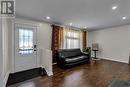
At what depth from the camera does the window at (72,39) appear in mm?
6176

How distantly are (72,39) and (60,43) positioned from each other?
125 cm

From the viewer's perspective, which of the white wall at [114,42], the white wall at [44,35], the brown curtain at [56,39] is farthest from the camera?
the white wall at [114,42]

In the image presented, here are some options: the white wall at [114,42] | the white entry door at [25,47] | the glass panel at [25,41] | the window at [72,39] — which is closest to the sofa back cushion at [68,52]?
the window at [72,39]

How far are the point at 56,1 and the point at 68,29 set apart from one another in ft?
11.5

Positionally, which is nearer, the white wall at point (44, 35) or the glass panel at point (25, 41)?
the glass panel at point (25, 41)

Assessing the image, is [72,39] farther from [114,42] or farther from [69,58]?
[114,42]

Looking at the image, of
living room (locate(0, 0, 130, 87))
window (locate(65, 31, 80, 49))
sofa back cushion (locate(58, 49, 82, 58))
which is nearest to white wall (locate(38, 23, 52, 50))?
living room (locate(0, 0, 130, 87))

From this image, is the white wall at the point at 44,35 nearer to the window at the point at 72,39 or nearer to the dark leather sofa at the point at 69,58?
the dark leather sofa at the point at 69,58

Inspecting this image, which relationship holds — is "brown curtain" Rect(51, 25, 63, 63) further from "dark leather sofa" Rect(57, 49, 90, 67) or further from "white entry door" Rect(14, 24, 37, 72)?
"white entry door" Rect(14, 24, 37, 72)

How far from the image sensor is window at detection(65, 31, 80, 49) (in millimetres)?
6176

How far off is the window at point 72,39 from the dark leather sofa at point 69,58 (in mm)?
689

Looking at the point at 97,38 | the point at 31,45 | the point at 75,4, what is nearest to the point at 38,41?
the point at 31,45

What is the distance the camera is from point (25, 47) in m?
4.22

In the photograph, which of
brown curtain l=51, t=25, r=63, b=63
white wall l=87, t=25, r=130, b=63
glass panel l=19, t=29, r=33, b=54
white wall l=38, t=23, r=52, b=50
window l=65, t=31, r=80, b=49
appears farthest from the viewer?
window l=65, t=31, r=80, b=49
